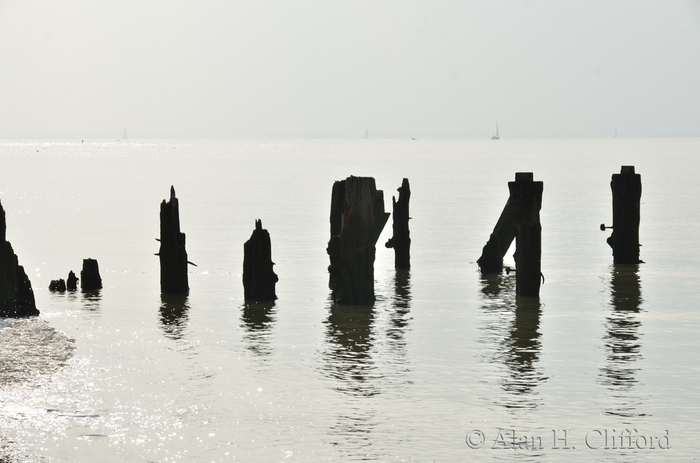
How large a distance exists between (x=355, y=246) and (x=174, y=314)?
366 cm

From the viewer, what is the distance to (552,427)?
10.6 m

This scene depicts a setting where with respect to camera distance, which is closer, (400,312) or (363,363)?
(363,363)

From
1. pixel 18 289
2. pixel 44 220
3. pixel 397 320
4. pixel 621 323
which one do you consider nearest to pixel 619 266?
pixel 621 323

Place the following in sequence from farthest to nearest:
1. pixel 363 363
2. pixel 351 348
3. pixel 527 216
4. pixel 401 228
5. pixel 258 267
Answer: pixel 401 228
pixel 258 267
pixel 527 216
pixel 351 348
pixel 363 363

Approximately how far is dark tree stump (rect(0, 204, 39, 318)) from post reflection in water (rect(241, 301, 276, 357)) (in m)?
3.71

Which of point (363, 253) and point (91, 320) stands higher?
point (363, 253)

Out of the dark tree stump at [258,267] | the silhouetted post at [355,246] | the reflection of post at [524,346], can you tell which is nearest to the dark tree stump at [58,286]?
the dark tree stump at [258,267]

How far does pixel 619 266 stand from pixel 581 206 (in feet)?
95.2

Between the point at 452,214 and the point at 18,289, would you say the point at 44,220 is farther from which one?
the point at 18,289

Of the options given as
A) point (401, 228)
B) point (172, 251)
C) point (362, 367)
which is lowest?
point (362, 367)

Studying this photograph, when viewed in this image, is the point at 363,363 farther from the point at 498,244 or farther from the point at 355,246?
the point at 498,244

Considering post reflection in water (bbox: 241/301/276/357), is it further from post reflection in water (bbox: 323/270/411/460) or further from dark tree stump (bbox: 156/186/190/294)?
dark tree stump (bbox: 156/186/190/294)

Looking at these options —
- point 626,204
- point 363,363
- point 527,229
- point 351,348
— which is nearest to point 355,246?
point 351,348

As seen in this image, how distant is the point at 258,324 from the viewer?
54.5 feet
